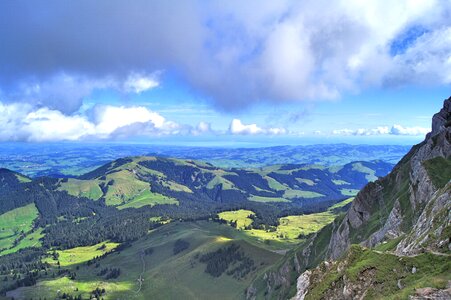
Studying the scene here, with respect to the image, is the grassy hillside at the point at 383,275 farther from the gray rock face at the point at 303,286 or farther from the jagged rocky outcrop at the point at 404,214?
the gray rock face at the point at 303,286

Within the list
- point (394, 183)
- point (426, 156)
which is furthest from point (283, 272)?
point (426, 156)

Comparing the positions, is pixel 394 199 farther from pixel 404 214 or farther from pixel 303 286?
pixel 303 286

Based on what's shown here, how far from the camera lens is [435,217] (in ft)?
181

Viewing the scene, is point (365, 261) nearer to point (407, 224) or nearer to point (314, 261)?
point (407, 224)

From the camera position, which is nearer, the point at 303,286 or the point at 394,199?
the point at 303,286

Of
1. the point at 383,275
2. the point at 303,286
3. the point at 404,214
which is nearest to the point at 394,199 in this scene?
the point at 404,214

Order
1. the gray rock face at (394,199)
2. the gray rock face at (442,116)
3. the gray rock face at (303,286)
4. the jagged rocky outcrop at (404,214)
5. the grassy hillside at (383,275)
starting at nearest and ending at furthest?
1. the grassy hillside at (383,275)
2. the gray rock face at (303,286)
3. the jagged rocky outcrop at (404,214)
4. the gray rock face at (394,199)
5. the gray rock face at (442,116)

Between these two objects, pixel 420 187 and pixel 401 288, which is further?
pixel 420 187

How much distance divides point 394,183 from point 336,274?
104m

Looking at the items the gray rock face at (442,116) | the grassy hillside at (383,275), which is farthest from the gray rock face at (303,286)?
the gray rock face at (442,116)

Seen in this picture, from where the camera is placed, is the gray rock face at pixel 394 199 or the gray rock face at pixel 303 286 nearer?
the gray rock face at pixel 303 286

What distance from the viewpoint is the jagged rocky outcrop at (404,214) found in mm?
52500

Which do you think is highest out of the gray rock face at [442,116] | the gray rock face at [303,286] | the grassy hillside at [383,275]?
the gray rock face at [442,116]

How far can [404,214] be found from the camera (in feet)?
311
